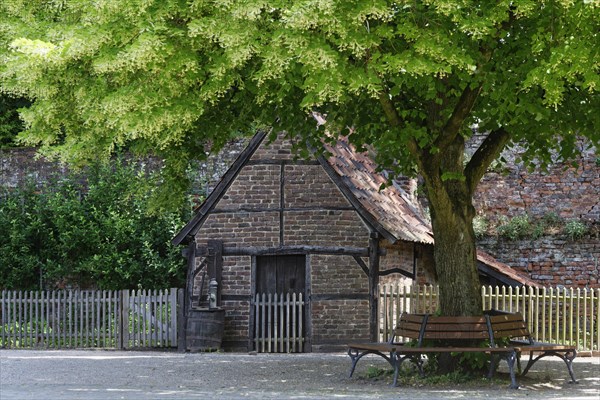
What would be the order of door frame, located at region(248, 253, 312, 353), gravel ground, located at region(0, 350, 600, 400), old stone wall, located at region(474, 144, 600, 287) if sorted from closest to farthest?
gravel ground, located at region(0, 350, 600, 400) → door frame, located at region(248, 253, 312, 353) → old stone wall, located at region(474, 144, 600, 287)

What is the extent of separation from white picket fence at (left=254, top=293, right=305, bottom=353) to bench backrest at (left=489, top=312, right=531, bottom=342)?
258 inches

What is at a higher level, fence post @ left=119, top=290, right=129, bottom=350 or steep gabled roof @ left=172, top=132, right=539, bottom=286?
steep gabled roof @ left=172, top=132, right=539, bottom=286

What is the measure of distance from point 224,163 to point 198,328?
7.23 meters

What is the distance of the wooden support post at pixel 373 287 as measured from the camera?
64.7 feet

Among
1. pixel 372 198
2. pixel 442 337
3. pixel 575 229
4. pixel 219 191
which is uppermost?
pixel 219 191

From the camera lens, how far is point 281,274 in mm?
20344

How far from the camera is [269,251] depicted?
20.2 meters

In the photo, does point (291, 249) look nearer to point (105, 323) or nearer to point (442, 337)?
point (105, 323)

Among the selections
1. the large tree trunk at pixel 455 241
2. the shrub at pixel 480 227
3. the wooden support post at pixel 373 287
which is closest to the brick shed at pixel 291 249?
the wooden support post at pixel 373 287

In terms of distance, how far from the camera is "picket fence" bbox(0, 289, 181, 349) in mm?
21000

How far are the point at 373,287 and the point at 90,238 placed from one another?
8124mm

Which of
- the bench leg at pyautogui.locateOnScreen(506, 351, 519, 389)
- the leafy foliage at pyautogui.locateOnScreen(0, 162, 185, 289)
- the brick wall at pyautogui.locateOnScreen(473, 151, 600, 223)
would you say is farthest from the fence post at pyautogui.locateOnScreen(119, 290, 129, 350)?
the bench leg at pyautogui.locateOnScreen(506, 351, 519, 389)

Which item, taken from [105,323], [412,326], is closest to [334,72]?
[412,326]

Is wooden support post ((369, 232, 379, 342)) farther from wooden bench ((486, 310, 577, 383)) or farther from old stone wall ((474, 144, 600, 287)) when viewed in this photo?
old stone wall ((474, 144, 600, 287))
